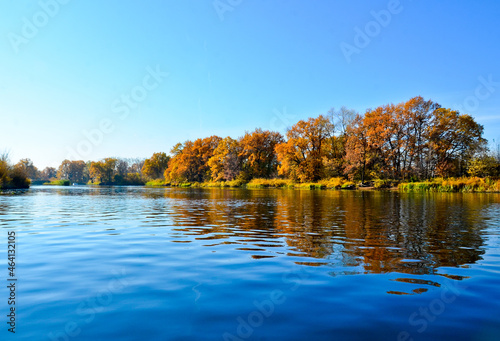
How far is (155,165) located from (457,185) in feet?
359

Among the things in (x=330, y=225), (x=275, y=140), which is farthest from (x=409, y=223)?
(x=275, y=140)

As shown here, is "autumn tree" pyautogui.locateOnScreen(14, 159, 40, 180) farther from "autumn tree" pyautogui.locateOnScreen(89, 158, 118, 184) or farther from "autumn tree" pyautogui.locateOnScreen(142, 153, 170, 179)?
"autumn tree" pyautogui.locateOnScreen(142, 153, 170, 179)

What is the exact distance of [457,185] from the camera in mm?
47219

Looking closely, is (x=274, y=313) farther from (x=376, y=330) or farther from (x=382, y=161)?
(x=382, y=161)

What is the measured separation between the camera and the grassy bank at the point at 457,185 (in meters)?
44.5

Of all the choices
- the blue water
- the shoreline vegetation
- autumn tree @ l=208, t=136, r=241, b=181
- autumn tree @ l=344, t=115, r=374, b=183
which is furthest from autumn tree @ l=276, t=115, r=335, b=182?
the blue water

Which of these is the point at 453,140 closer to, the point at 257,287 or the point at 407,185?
the point at 407,185

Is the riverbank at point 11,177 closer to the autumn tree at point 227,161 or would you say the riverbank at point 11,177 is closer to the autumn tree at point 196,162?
the autumn tree at point 227,161

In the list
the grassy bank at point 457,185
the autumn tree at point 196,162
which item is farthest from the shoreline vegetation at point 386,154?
the autumn tree at point 196,162

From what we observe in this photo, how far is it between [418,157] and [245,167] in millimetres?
44046

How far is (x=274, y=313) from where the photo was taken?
15.1 feet

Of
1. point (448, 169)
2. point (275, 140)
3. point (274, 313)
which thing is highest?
point (275, 140)

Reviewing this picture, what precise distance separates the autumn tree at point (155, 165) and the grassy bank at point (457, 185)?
10240cm

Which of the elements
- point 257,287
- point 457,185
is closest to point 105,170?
point 457,185
